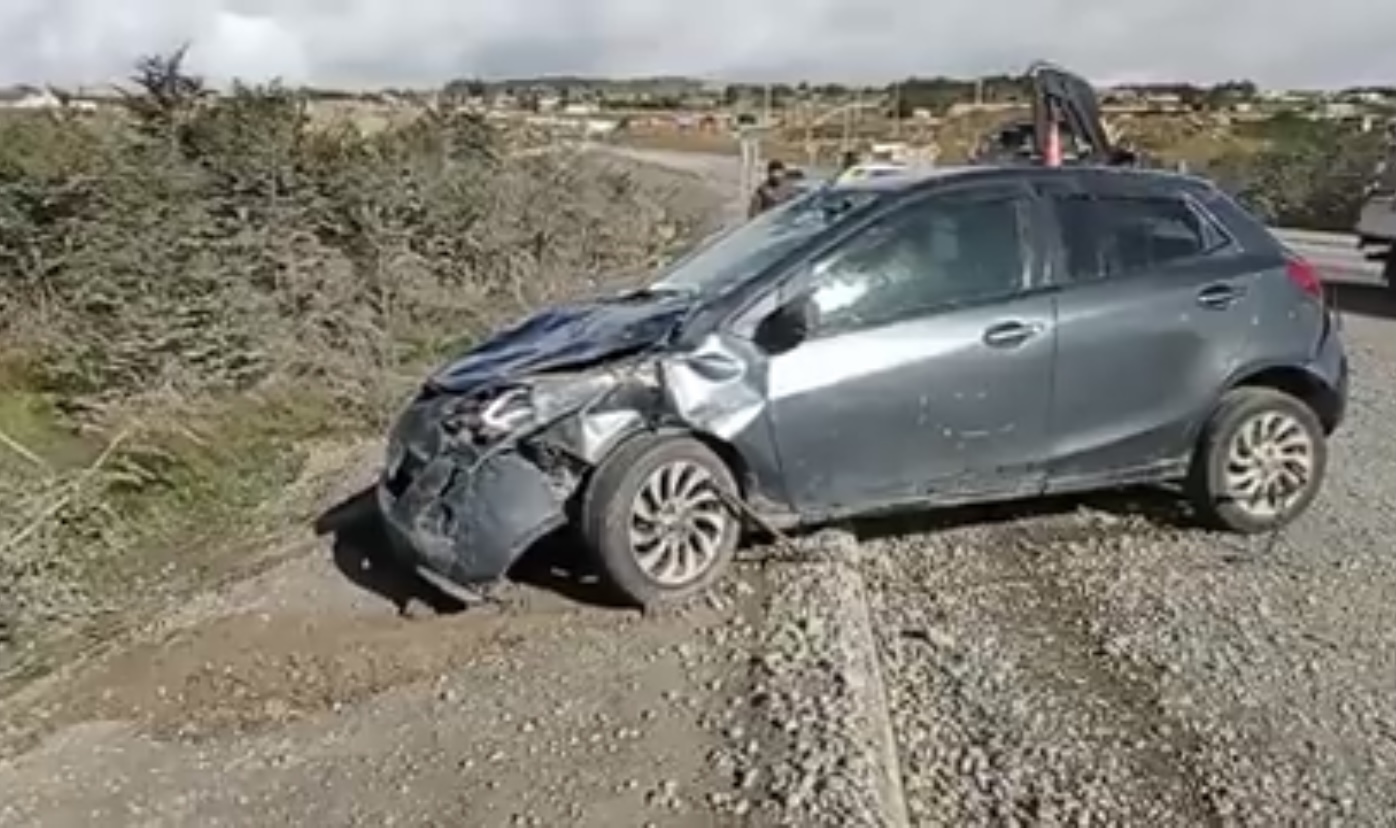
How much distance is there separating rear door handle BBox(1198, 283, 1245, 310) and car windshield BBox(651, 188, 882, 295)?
156cm

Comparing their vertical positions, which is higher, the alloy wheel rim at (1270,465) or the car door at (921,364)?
the car door at (921,364)

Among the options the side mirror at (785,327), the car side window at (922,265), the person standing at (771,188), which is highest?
the car side window at (922,265)

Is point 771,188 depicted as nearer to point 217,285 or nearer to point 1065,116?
point 1065,116

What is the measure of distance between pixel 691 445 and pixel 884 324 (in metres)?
0.98

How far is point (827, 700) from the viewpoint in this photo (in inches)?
225

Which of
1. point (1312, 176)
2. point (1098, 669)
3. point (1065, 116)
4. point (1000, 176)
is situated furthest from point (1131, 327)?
point (1312, 176)

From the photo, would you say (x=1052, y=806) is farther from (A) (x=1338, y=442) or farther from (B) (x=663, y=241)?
(B) (x=663, y=241)

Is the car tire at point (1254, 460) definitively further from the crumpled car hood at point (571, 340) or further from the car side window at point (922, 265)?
the crumpled car hood at point (571, 340)

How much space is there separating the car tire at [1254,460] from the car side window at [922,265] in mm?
1233

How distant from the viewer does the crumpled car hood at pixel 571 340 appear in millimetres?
7217

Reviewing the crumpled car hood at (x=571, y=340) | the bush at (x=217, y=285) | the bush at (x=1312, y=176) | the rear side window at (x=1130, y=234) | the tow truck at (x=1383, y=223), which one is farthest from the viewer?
the bush at (x=1312, y=176)

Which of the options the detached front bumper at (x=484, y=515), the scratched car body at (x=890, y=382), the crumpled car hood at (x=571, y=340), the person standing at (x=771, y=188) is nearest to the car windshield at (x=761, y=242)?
the scratched car body at (x=890, y=382)

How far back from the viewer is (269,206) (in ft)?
47.4

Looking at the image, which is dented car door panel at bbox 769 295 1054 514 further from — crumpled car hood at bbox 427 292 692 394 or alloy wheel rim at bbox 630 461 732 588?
crumpled car hood at bbox 427 292 692 394
